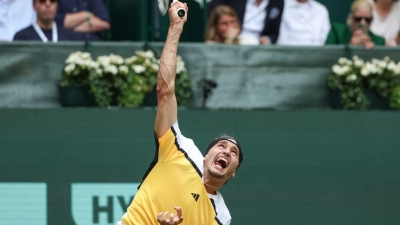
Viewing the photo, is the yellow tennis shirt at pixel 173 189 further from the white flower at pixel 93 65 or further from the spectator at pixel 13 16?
the spectator at pixel 13 16

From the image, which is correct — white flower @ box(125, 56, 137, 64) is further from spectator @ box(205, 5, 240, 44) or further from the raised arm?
the raised arm

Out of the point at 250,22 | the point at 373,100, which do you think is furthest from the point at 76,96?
the point at 373,100

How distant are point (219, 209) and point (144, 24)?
3.91 metres

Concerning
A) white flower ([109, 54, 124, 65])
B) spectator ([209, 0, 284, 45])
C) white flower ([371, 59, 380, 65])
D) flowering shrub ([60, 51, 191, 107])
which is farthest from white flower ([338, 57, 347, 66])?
white flower ([109, 54, 124, 65])

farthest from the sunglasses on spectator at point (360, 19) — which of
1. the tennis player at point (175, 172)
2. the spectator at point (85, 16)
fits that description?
the tennis player at point (175, 172)

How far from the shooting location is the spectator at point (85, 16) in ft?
30.8

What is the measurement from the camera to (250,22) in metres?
9.48

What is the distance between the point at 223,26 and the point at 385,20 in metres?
1.73

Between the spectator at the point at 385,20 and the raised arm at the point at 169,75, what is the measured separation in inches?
161

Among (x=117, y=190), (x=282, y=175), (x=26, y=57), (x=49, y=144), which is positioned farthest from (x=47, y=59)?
(x=282, y=175)

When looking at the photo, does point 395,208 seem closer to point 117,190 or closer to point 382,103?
point 382,103

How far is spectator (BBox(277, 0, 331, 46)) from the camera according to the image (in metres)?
9.54

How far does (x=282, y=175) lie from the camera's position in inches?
345

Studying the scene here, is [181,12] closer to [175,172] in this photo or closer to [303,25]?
[175,172]
